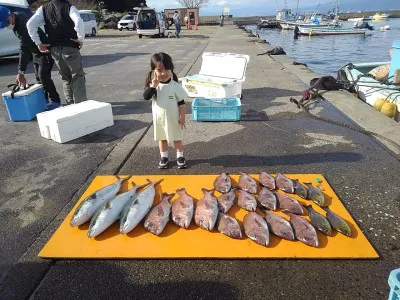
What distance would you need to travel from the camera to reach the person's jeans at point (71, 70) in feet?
19.2

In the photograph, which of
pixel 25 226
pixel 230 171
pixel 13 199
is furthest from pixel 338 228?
pixel 13 199

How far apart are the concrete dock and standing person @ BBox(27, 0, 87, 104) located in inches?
48.3

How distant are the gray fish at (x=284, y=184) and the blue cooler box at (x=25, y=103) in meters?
5.27

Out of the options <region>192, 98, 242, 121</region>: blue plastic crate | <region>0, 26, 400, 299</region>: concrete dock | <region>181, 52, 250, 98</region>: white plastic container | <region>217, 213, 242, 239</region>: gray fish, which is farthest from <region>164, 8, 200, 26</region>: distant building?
<region>217, 213, 242, 239</region>: gray fish

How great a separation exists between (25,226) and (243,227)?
2.33 m

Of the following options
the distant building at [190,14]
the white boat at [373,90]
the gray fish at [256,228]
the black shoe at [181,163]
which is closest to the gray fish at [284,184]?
the gray fish at [256,228]

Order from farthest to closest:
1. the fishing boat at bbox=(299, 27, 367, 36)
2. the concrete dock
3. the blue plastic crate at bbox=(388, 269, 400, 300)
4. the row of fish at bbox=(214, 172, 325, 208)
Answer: the fishing boat at bbox=(299, 27, 367, 36) → the row of fish at bbox=(214, 172, 325, 208) → the concrete dock → the blue plastic crate at bbox=(388, 269, 400, 300)

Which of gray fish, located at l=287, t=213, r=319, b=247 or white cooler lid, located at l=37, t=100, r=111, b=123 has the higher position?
white cooler lid, located at l=37, t=100, r=111, b=123

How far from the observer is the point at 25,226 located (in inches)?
122

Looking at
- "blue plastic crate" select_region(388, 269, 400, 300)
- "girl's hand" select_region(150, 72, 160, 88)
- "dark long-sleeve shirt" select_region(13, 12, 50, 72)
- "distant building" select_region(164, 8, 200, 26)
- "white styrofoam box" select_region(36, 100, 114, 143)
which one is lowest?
"white styrofoam box" select_region(36, 100, 114, 143)

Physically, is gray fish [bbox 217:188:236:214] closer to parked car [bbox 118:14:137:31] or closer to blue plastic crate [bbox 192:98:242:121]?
blue plastic crate [bbox 192:98:242:121]

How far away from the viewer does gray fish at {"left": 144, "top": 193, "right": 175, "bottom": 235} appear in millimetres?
2867

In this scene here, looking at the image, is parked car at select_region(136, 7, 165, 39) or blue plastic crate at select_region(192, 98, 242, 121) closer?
blue plastic crate at select_region(192, 98, 242, 121)

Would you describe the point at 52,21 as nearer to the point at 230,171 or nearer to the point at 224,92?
the point at 224,92
